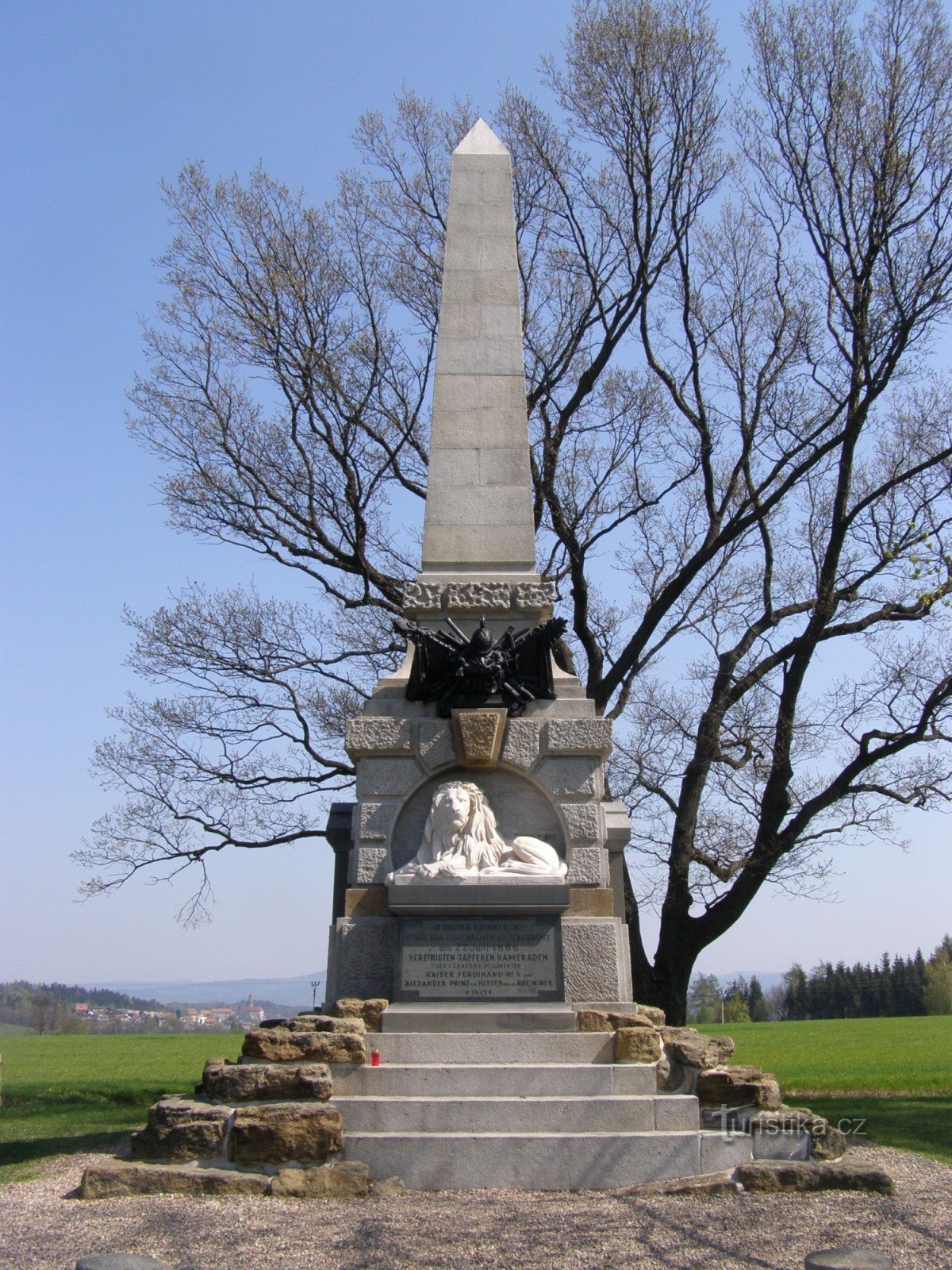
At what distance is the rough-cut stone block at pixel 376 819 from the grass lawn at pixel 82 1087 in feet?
9.44

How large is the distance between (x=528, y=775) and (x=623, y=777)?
21.8ft

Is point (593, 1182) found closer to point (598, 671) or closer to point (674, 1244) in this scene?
point (674, 1244)

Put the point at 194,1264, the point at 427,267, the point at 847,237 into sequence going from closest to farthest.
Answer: the point at 194,1264
the point at 847,237
the point at 427,267

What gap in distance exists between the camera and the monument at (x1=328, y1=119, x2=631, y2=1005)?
7.90m

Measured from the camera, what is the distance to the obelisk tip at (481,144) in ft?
34.7

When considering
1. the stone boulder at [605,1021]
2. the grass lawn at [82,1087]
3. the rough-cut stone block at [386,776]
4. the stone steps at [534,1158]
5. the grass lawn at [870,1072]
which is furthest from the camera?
the grass lawn at [870,1072]

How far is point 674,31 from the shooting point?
1519cm

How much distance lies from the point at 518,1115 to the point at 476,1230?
48.4 inches

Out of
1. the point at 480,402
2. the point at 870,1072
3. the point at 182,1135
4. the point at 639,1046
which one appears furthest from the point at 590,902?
the point at 870,1072

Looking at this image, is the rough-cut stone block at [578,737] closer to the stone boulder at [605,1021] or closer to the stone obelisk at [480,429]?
the stone obelisk at [480,429]

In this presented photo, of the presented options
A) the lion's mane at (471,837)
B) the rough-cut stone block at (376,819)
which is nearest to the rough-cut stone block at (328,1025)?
the lion's mane at (471,837)

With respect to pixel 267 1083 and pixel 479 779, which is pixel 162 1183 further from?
pixel 479 779

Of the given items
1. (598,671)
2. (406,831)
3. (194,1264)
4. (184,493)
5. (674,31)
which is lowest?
(194,1264)

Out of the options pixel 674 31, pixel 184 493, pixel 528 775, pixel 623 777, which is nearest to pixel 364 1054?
pixel 528 775
